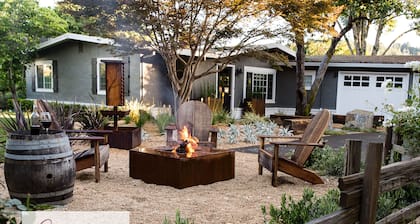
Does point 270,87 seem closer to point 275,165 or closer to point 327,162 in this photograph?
point 327,162

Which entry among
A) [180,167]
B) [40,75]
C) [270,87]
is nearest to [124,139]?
[180,167]

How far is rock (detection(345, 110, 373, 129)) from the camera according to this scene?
1138cm

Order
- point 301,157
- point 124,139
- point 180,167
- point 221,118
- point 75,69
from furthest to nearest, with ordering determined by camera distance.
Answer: point 75,69, point 221,118, point 124,139, point 301,157, point 180,167

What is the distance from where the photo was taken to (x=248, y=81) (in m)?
14.3

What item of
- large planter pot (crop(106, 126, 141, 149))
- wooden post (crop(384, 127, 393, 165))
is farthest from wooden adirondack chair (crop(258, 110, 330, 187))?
large planter pot (crop(106, 126, 141, 149))

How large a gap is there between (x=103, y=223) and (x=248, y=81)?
41.3ft

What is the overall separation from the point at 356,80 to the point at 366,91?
1.87 ft

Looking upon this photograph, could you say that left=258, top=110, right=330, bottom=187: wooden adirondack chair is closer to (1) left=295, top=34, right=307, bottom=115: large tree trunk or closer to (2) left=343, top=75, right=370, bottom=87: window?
(1) left=295, top=34, right=307, bottom=115: large tree trunk

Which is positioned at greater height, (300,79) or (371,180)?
(300,79)

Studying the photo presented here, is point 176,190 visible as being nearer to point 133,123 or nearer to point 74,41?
point 133,123

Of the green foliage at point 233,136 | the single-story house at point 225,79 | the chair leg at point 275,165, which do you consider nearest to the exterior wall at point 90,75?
the single-story house at point 225,79

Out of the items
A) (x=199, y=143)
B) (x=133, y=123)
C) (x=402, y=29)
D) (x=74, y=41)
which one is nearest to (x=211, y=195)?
(x=199, y=143)

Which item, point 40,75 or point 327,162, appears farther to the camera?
point 40,75

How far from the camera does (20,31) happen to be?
1570 centimetres
